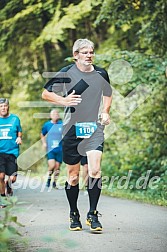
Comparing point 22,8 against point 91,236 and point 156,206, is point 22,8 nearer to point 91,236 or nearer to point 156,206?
point 156,206

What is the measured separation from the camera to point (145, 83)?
15.2 meters

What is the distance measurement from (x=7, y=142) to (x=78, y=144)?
4213 mm

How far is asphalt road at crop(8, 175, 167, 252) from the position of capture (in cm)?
660

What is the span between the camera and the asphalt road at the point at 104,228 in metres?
6.60

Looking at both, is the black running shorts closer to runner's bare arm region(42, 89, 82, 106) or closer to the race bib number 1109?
the race bib number 1109

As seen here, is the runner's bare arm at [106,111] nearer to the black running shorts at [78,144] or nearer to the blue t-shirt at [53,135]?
the black running shorts at [78,144]

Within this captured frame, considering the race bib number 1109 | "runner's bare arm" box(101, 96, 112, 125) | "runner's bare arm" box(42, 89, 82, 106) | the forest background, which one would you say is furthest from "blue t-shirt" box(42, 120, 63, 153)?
"runner's bare arm" box(42, 89, 82, 106)

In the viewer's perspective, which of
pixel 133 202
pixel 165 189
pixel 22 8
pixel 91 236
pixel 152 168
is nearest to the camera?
pixel 91 236

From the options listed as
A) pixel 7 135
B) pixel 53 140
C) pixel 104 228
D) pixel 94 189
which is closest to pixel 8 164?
pixel 7 135

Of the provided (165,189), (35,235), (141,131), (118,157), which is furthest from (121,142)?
(35,235)

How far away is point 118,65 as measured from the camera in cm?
1556

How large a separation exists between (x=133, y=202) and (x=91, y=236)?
4.34 meters

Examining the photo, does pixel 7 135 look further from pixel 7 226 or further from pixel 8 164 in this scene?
pixel 7 226

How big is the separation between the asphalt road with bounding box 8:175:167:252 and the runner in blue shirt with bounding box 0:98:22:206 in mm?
679
